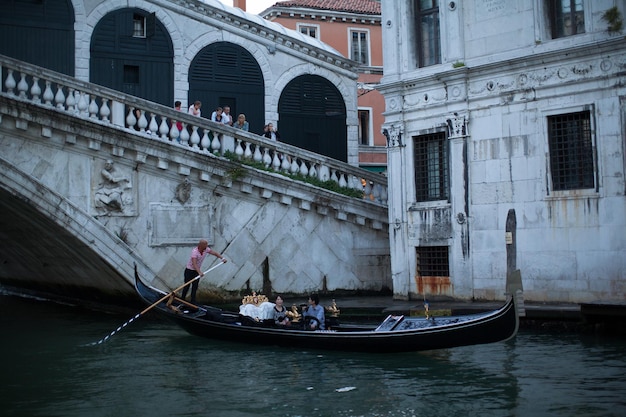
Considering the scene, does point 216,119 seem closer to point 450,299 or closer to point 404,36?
point 404,36

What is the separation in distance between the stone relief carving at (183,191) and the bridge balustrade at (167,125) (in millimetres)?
674

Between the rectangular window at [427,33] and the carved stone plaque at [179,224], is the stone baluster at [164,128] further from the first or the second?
the rectangular window at [427,33]

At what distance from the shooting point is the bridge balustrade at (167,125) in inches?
525

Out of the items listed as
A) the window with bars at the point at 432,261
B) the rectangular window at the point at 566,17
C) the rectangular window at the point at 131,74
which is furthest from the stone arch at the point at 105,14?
the rectangular window at the point at 566,17

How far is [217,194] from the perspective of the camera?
14.9m

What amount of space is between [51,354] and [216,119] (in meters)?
5.97

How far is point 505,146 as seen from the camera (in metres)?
13.2

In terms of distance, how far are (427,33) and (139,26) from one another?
19.2ft

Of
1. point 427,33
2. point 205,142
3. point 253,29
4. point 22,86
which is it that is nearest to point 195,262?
point 205,142

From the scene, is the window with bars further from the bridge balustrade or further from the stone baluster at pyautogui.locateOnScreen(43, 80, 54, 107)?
the stone baluster at pyautogui.locateOnScreen(43, 80, 54, 107)

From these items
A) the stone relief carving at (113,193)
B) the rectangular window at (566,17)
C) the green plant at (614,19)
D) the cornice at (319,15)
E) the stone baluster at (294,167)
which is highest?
the cornice at (319,15)

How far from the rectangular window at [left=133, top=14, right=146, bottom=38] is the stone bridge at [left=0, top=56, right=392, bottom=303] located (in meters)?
1.86

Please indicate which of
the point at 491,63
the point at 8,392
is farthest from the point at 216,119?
the point at 8,392

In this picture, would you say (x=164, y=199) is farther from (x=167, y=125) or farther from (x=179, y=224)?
(x=167, y=125)
